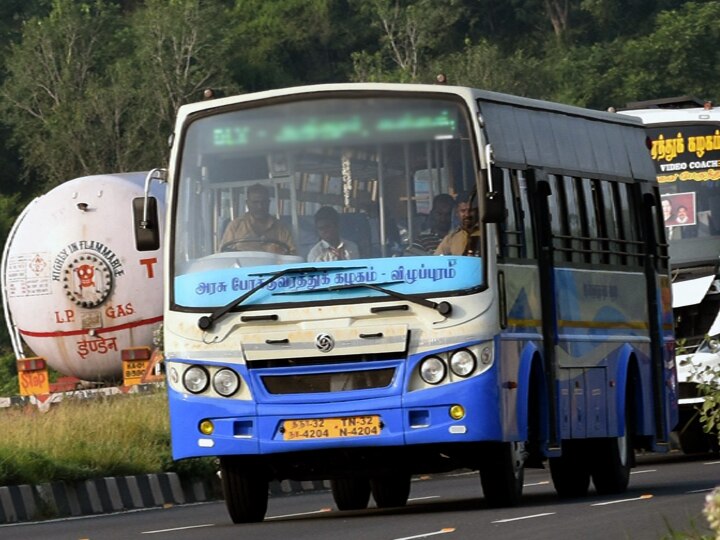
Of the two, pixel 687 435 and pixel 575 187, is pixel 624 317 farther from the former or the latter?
pixel 687 435

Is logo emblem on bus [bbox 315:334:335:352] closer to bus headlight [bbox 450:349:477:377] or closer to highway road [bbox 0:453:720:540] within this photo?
bus headlight [bbox 450:349:477:377]

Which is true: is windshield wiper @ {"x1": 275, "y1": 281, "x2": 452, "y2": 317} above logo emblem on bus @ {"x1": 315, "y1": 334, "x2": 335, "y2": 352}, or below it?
above

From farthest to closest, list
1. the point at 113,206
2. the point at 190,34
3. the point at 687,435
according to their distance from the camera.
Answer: the point at 190,34
the point at 113,206
the point at 687,435

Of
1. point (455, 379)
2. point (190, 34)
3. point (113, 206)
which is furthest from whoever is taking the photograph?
point (190, 34)

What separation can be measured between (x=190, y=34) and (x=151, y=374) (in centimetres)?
4813

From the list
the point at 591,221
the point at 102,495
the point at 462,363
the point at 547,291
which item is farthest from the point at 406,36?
the point at 462,363

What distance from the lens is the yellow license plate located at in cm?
1477

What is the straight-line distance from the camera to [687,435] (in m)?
25.5

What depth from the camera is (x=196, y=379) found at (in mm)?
15203

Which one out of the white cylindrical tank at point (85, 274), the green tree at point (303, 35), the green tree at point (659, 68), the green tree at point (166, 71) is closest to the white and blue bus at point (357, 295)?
the white cylindrical tank at point (85, 274)

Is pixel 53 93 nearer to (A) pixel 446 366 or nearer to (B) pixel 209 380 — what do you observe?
(B) pixel 209 380

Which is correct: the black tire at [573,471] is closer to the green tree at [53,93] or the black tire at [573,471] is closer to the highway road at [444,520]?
the highway road at [444,520]

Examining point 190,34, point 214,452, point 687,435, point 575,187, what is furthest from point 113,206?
point 190,34

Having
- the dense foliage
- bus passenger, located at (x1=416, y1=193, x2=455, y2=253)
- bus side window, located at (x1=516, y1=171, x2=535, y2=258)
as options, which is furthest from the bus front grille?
the dense foliage
